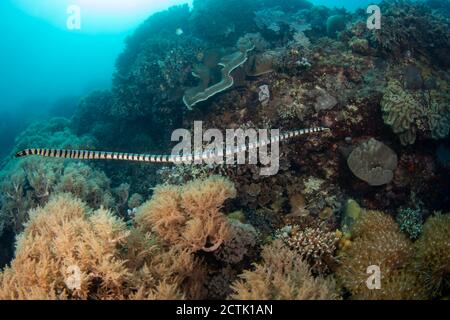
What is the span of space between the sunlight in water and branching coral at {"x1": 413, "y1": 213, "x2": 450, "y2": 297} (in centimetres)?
7946

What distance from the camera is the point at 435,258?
3600 mm

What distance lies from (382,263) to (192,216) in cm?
232

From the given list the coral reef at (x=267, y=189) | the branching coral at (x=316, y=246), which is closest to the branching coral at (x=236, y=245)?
the coral reef at (x=267, y=189)

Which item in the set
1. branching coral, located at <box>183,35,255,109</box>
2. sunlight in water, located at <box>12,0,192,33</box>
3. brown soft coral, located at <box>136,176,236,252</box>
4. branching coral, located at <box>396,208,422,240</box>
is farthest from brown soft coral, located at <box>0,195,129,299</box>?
sunlight in water, located at <box>12,0,192,33</box>

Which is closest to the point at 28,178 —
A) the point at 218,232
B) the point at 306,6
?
the point at 218,232

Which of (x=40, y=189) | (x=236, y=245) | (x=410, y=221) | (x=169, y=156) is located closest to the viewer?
(x=236, y=245)

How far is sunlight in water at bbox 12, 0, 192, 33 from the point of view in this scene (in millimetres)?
75188

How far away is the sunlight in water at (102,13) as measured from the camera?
75188mm

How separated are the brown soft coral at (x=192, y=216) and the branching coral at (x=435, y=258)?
2.22 metres

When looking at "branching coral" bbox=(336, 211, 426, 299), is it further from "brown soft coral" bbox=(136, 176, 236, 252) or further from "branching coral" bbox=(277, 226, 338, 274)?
"brown soft coral" bbox=(136, 176, 236, 252)

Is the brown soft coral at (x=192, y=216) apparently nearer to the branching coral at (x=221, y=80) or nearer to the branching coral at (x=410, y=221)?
the branching coral at (x=410, y=221)

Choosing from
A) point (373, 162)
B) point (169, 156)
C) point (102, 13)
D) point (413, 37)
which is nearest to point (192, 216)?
point (169, 156)

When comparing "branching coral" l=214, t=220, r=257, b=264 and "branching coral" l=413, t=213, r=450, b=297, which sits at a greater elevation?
"branching coral" l=413, t=213, r=450, b=297

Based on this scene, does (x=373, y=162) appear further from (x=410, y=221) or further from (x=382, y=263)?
(x=382, y=263)
